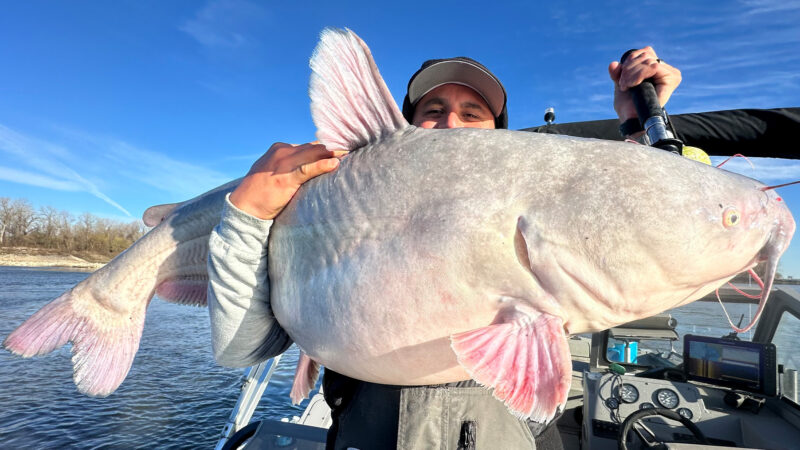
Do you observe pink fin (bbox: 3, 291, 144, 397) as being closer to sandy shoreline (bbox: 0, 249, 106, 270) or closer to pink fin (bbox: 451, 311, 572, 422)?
pink fin (bbox: 451, 311, 572, 422)

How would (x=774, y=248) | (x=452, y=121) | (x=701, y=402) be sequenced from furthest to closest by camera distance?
1. (x=701, y=402)
2. (x=452, y=121)
3. (x=774, y=248)

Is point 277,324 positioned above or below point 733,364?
above

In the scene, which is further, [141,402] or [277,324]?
[141,402]

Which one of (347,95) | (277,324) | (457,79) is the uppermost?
(457,79)

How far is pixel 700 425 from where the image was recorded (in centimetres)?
425

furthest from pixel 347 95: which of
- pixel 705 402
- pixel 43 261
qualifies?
pixel 43 261

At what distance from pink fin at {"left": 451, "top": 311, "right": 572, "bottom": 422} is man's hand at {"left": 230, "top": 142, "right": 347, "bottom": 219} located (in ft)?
2.95

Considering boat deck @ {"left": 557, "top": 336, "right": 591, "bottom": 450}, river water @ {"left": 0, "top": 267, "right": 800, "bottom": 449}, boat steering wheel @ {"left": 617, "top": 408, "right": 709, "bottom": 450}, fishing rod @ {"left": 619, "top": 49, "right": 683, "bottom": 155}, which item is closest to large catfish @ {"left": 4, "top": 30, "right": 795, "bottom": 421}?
fishing rod @ {"left": 619, "top": 49, "right": 683, "bottom": 155}

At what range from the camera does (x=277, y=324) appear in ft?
6.70

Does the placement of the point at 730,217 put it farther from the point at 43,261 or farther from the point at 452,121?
the point at 43,261

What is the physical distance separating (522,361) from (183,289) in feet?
6.34

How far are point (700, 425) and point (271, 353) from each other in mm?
4375

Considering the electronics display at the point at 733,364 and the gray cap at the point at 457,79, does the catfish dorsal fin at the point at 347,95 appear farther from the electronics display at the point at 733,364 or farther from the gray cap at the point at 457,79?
the electronics display at the point at 733,364

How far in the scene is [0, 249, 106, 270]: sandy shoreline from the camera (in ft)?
192
